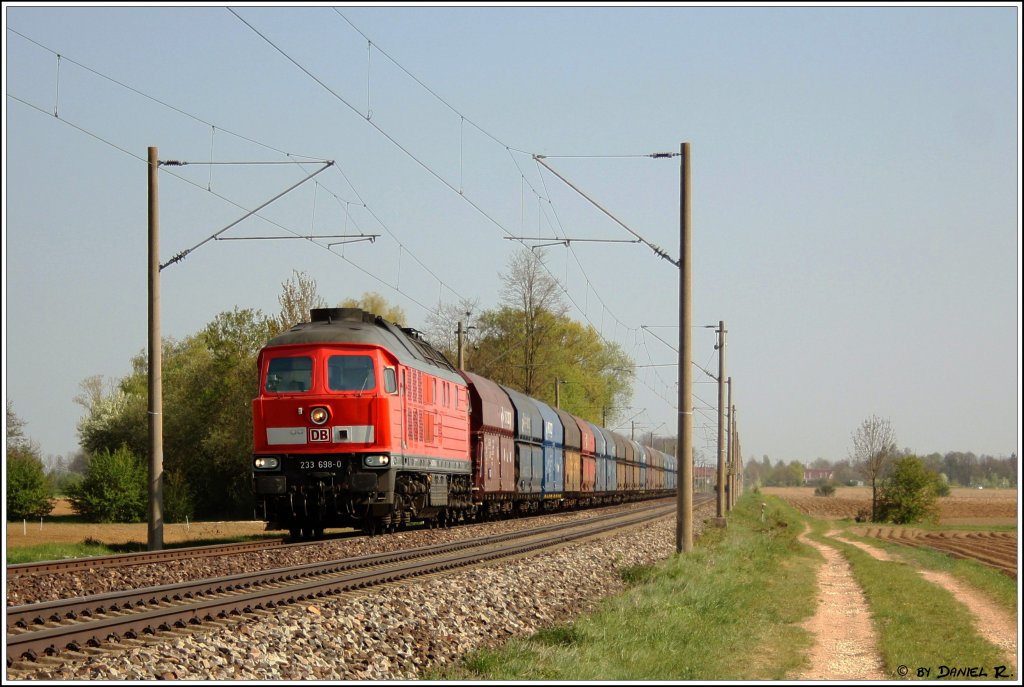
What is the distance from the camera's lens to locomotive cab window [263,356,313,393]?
2494cm

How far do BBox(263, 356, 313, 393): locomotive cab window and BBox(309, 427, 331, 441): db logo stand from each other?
873 mm

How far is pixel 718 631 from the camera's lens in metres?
16.0

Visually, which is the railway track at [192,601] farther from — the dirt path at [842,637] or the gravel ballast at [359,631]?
the dirt path at [842,637]

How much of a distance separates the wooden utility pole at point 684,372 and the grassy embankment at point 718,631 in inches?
33.9

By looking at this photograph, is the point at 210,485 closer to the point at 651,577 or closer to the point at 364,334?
the point at 364,334

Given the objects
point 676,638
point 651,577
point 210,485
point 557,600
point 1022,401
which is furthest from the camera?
point 210,485

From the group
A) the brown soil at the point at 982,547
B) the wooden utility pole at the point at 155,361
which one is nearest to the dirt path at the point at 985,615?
the brown soil at the point at 982,547

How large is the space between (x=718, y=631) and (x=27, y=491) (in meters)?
47.4

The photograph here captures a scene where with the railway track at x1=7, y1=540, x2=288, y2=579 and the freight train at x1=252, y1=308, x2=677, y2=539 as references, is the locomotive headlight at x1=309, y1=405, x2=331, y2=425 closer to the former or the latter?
the freight train at x1=252, y1=308, x2=677, y2=539

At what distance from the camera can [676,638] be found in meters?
14.4

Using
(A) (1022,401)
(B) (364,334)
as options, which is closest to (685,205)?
(B) (364,334)

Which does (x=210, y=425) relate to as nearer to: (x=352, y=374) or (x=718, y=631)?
(x=352, y=374)

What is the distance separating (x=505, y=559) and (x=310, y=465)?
5301 mm

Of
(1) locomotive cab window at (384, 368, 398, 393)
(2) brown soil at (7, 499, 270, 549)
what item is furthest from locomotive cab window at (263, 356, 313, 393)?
(2) brown soil at (7, 499, 270, 549)
